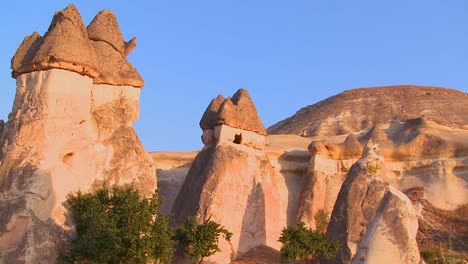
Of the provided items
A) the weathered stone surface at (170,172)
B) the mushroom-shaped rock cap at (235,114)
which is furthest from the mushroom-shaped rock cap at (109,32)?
the weathered stone surface at (170,172)

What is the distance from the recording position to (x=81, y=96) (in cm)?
1653

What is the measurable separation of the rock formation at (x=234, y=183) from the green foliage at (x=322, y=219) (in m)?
1.03

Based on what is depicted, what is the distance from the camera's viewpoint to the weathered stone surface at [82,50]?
53.4 feet

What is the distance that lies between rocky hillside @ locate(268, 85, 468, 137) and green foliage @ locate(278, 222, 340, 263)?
1651 centimetres

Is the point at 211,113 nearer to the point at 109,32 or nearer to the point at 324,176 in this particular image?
the point at 324,176

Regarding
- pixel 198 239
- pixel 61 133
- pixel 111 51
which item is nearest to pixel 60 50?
pixel 61 133

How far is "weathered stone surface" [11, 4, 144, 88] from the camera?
53.4 ft

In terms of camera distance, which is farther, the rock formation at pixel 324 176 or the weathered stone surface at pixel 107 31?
the rock formation at pixel 324 176

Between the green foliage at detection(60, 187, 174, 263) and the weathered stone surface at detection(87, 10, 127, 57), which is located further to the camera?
the weathered stone surface at detection(87, 10, 127, 57)

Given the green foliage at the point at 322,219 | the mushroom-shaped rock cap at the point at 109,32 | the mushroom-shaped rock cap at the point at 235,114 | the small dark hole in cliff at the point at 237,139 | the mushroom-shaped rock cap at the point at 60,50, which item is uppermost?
the mushroom-shaped rock cap at the point at 109,32

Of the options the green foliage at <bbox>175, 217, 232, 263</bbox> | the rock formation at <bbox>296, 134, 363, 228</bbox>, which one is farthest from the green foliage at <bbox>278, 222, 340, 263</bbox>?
the rock formation at <bbox>296, 134, 363, 228</bbox>

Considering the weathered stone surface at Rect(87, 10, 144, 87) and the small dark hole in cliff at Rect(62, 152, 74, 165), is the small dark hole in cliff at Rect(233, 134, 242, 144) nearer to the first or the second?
the weathered stone surface at Rect(87, 10, 144, 87)

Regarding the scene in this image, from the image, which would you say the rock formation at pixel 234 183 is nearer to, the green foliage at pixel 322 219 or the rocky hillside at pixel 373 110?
the green foliage at pixel 322 219

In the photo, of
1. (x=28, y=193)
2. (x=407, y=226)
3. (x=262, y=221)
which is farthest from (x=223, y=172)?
(x=407, y=226)
